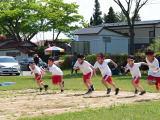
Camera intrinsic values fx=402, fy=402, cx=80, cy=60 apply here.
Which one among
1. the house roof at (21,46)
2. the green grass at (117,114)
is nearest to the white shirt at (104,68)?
the green grass at (117,114)

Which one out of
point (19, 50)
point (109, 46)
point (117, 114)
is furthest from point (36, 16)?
point (117, 114)

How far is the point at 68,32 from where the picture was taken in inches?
2761

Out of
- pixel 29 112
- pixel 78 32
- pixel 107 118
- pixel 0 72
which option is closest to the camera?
pixel 107 118

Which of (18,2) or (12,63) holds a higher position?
(18,2)

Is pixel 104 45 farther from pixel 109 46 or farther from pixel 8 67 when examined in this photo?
pixel 8 67

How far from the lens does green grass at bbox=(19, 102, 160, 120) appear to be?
29.4 ft

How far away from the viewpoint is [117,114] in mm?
9469

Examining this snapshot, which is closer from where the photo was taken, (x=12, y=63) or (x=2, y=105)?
(x=2, y=105)

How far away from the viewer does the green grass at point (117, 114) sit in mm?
8961

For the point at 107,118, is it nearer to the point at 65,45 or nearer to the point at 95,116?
the point at 95,116

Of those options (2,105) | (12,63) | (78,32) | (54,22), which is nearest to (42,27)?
(54,22)

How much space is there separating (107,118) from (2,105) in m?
4.34

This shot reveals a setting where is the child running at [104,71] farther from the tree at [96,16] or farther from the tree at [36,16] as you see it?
the tree at [96,16]

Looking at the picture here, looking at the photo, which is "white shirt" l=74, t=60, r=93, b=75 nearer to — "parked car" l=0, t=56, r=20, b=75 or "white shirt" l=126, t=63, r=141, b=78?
"white shirt" l=126, t=63, r=141, b=78
